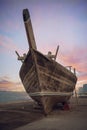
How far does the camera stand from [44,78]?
11.4m

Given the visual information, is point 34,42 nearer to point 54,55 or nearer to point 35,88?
point 54,55

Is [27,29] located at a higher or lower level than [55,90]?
higher

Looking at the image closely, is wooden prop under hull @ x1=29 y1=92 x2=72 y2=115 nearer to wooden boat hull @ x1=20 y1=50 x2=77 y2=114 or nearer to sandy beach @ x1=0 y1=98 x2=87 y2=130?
wooden boat hull @ x1=20 y1=50 x2=77 y2=114

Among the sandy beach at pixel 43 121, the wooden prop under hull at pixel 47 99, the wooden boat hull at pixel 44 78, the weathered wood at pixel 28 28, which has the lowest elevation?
the sandy beach at pixel 43 121

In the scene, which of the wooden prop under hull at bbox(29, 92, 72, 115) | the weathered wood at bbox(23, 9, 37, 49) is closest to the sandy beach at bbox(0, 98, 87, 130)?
the wooden prop under hull at bbox(29, 92, 72, 115)

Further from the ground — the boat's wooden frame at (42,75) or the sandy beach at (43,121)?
the boat's wooden frame at (42,75)

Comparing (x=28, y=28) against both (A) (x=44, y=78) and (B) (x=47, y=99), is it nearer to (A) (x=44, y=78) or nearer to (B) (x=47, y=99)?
(A) (x=44, y=78)

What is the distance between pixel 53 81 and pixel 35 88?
1.23 m

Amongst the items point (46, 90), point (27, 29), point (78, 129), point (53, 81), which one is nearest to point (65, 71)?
point (53, 81)

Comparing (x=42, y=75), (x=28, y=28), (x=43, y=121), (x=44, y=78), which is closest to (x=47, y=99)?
(x=44, y=78)

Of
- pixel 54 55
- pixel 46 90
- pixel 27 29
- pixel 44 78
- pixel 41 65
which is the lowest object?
pixel 46 90

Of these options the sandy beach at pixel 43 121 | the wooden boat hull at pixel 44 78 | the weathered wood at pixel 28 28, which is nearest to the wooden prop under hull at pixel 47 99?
the wooden boat hull at pixel 44 78

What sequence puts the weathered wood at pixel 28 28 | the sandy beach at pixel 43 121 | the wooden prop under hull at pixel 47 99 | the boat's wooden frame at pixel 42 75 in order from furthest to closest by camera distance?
the boat's wooden frame at pixel 42 75 → the wooden prop under hull at pixel 47 99 → the weathered wood at pixel 28 28 → the sandy beach at pixel 43 121

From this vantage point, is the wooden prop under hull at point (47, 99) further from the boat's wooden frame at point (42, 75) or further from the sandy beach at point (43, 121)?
the sandy beach at point (43, 121)
